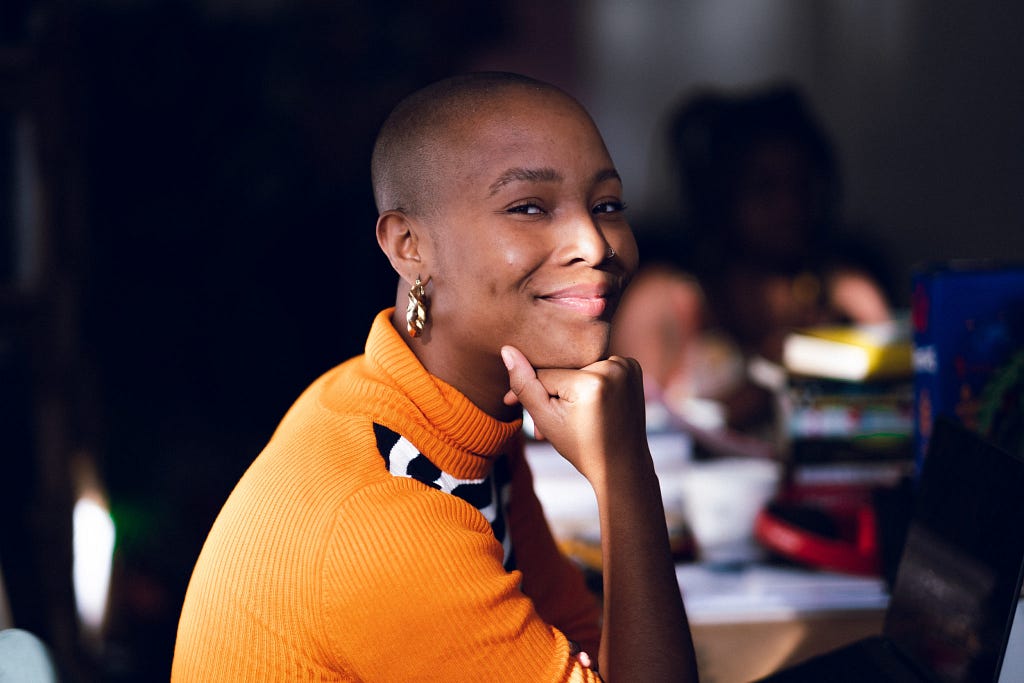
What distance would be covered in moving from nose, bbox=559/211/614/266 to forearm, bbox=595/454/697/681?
0.22 m

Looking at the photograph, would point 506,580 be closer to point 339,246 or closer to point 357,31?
point 339,246

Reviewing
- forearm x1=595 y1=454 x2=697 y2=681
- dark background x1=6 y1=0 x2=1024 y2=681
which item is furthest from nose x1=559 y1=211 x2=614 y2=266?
dark background x1=6 y1=0 x2=1024 y2=681

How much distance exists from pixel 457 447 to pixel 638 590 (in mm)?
245

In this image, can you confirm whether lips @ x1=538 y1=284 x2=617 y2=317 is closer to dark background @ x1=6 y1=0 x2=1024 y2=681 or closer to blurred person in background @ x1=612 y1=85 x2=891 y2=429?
dark background @ x1=6 y1=0 x2=1024 y2=681

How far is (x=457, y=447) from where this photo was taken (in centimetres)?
103

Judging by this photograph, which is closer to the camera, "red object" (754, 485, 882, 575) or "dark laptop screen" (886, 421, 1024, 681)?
"dark laptop screen" (886, 421, 1024, 681)

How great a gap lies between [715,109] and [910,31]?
132cm

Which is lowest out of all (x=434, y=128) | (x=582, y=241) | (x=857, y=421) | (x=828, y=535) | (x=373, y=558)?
(x=828, y=535)

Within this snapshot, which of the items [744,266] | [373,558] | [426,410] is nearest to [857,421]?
[426,410]

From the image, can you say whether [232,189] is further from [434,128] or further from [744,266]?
[434,128]

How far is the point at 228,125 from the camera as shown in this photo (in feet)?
9.84

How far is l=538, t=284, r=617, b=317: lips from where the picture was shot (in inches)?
39.1

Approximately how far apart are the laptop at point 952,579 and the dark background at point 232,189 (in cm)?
170

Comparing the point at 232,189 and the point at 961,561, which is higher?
the point at 232,189
